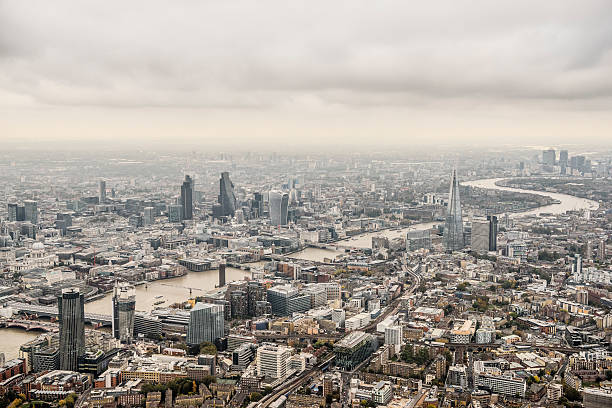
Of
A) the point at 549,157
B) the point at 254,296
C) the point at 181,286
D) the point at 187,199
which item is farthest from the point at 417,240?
the point at 549,157

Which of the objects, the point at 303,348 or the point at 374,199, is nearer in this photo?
the point at 303,348

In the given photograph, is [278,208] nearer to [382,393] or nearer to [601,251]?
[601,251]

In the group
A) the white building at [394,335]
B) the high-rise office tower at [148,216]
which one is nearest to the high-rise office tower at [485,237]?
the white building at [394,335]

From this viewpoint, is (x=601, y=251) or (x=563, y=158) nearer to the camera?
(x=601, y=251)

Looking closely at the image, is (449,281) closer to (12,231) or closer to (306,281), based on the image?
(306,281)

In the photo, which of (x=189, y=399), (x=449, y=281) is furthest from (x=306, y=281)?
(x=189, y=399)

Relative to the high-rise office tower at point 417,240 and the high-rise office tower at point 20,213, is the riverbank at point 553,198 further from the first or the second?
the high-rise office tower at point 20,213
